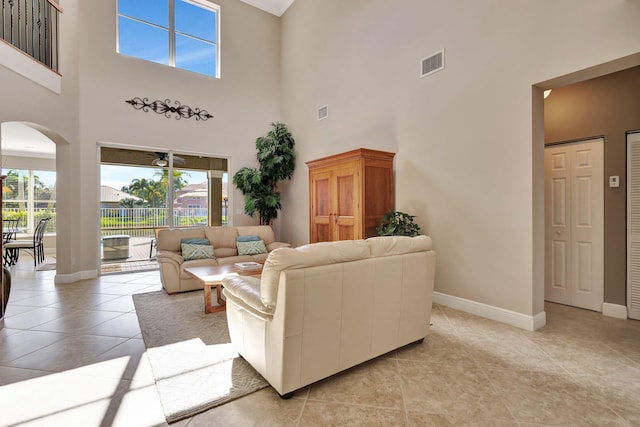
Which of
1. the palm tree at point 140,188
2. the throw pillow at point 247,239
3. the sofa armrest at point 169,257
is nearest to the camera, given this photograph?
the sofa armrest at point 169,257

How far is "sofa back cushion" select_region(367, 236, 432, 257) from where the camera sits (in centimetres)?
224

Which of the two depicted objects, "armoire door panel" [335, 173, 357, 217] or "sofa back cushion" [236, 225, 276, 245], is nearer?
"armoire door panel" [335, 173, 357, 217]

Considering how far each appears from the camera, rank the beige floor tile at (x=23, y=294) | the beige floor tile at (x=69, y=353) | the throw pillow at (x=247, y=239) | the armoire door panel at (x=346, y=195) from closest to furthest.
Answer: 1. the beige floor tile at (x=69, y=353)
2. the beige floor tile at (x=23, y=294)
3. the armoire door panel at (x=346, y=195)
4. the throw pillow at (x=247, y=239)

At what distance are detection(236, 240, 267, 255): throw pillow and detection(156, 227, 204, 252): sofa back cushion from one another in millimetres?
723

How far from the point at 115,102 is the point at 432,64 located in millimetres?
5536

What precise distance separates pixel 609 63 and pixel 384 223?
2.63 m

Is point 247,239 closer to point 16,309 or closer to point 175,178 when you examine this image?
point 175,178

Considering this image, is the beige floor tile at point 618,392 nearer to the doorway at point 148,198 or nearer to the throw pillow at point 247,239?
the throw pillow at point 247,239

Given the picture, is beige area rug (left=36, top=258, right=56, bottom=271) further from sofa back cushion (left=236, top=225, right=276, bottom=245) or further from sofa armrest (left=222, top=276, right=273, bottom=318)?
sofa armrest (left=222, top=276, right=273, bottom=318)

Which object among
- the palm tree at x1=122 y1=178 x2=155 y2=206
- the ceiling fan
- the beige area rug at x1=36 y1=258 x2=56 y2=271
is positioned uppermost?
the ceiling fan

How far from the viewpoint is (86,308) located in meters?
3.71

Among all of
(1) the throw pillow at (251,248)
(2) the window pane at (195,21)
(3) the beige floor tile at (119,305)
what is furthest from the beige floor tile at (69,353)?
(2) the window pane at (195,21)

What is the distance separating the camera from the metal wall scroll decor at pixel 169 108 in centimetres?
580

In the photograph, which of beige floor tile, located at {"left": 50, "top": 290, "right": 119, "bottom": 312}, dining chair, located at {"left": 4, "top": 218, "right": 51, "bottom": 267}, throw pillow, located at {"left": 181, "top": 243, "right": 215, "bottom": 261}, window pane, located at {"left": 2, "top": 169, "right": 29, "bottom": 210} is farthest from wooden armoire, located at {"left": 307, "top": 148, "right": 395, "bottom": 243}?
window pane, located at {"left": 2, "top": 169, "right": 29, "bottom": 210}
